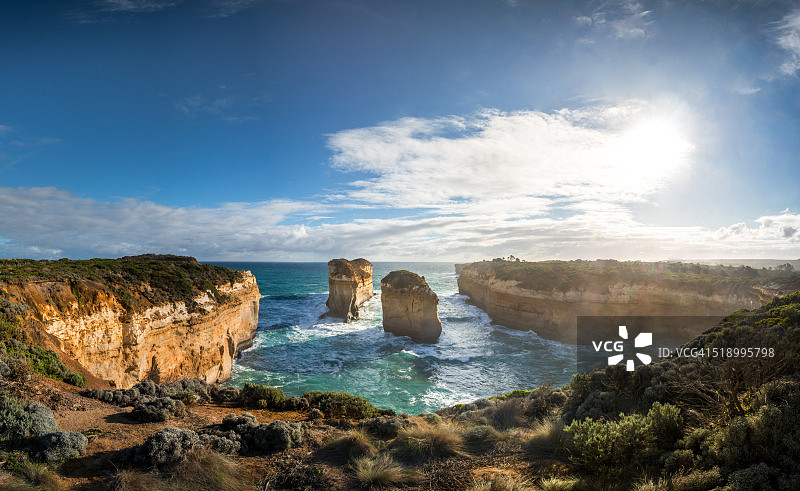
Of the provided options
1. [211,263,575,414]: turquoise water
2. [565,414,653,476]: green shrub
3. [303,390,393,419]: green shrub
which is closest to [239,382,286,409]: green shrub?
[303,390,393,419]: green shrub

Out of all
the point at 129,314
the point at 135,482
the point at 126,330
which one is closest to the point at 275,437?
the point at 135,482

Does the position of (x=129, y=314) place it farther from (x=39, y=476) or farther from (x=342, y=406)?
(x=39, y=476)

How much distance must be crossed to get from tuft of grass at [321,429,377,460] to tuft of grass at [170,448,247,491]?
5.67 feet

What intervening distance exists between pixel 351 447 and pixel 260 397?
5.11 m

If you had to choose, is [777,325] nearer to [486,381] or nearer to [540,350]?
[486,381]

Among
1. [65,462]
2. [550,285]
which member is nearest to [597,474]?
[65,462]

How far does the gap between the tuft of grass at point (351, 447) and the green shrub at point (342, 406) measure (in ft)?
9.72

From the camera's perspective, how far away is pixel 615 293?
27672mm

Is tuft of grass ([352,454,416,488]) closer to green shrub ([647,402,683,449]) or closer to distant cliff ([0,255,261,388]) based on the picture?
green shrub ([647,402,683,449])

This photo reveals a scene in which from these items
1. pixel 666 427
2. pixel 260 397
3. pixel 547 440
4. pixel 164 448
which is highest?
pixel 666 427

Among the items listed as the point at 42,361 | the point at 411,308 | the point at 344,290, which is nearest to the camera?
the point at 42,361

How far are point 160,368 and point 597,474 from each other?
668 inches

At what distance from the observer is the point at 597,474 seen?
508 centimetres

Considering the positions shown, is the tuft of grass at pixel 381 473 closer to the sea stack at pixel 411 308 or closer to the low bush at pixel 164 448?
the low bush at pixel 164 448
